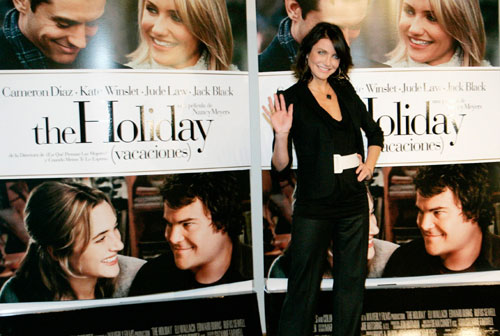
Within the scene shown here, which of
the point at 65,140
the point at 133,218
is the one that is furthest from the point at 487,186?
the point at 65,140

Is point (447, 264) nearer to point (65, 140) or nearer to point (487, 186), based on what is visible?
point (487, 186)

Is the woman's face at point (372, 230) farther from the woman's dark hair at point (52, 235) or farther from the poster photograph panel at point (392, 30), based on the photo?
the woman's dark hair at point (52, 235)

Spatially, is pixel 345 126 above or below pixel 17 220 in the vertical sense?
above

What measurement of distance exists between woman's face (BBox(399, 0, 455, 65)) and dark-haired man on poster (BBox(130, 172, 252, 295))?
1569 mm

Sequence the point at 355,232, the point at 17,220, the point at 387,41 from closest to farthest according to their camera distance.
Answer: the point at 355,232 < the point at 17,220 < the point at 387,41

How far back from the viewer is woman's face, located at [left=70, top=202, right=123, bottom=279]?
3174 millimetres

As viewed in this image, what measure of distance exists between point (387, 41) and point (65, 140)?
2.26m

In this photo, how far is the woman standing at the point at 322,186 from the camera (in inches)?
109

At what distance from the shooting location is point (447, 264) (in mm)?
3484

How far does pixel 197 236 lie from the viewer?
3336 millimetres

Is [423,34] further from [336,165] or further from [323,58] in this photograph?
[336,165]

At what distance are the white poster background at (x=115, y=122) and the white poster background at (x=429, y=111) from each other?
0.36m

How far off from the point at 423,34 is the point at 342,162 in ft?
4.17

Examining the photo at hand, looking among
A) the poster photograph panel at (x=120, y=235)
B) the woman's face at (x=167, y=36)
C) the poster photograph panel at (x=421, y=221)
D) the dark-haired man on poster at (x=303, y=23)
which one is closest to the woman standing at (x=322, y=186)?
the dark-haired man on poster at (x=303, y=23)
